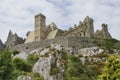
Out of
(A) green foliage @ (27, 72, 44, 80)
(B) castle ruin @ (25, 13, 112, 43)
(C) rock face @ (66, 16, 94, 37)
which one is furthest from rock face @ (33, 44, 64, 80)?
(B) castle ruin @ (25, 13, 112, 43)

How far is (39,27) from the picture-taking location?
98438 mm

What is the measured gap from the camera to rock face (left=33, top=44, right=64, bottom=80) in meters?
69.7

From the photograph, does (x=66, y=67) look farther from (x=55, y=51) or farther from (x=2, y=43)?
(x=2, y=43)

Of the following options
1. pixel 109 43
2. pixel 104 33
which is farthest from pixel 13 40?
pixel 109 43

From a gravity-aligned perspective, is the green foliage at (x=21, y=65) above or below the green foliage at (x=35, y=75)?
above

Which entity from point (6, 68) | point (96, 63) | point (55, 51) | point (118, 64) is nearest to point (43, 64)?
point (55, 51)

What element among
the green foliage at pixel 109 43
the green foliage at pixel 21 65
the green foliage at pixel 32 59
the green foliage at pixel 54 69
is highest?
the green foliage at pixel 109 43

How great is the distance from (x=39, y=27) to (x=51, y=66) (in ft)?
91.2

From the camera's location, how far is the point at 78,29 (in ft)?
311

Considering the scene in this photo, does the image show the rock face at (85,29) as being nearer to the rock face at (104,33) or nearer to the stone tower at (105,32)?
the rock face at (104,33)

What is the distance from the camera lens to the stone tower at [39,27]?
98.2m

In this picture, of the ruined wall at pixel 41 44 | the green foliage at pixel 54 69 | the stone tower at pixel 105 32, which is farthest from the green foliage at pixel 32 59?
the stone tower at pixel 105 32

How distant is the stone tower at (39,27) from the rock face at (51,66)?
20.9 m

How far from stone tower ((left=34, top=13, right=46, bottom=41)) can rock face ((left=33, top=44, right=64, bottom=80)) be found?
68.6 ft
